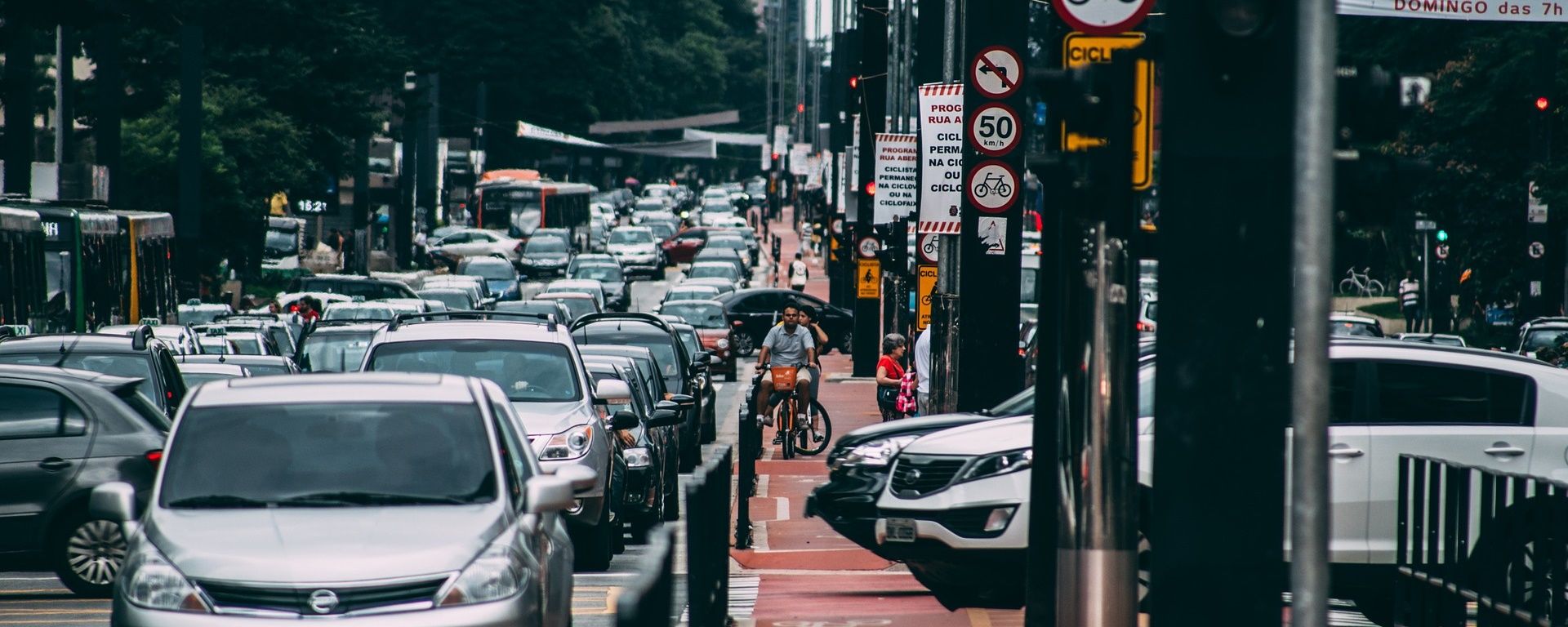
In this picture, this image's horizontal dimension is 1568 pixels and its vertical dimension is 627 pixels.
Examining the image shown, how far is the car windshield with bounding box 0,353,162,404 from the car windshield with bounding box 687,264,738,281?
43.9 metres

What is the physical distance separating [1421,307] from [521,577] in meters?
48.3

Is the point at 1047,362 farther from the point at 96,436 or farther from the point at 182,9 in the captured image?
the point at 182,9

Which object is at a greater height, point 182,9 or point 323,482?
point 182,9

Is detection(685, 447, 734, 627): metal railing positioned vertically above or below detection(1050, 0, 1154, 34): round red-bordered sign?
below

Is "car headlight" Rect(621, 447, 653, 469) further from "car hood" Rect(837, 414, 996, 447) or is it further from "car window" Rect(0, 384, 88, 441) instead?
"car window" Rect(0, 384, 88, 441)

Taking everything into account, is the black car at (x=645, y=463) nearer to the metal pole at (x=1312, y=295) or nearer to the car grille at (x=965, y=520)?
the car grille at (x=965, y=520)

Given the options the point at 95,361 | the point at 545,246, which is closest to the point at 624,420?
the point at 95,361

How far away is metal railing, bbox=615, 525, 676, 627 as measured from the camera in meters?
5.27

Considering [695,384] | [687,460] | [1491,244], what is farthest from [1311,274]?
[1491,244]

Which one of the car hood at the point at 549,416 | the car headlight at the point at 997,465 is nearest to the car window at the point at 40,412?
the car hood at the point at 549,416

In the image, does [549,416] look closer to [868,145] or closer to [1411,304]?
[868,145]

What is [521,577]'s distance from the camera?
8.04 m

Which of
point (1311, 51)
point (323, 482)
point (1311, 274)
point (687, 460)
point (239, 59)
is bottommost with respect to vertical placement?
point (687, 460)

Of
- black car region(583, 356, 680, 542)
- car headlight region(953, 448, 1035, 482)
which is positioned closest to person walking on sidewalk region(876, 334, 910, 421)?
black car region(583, 356, 680, 542)
